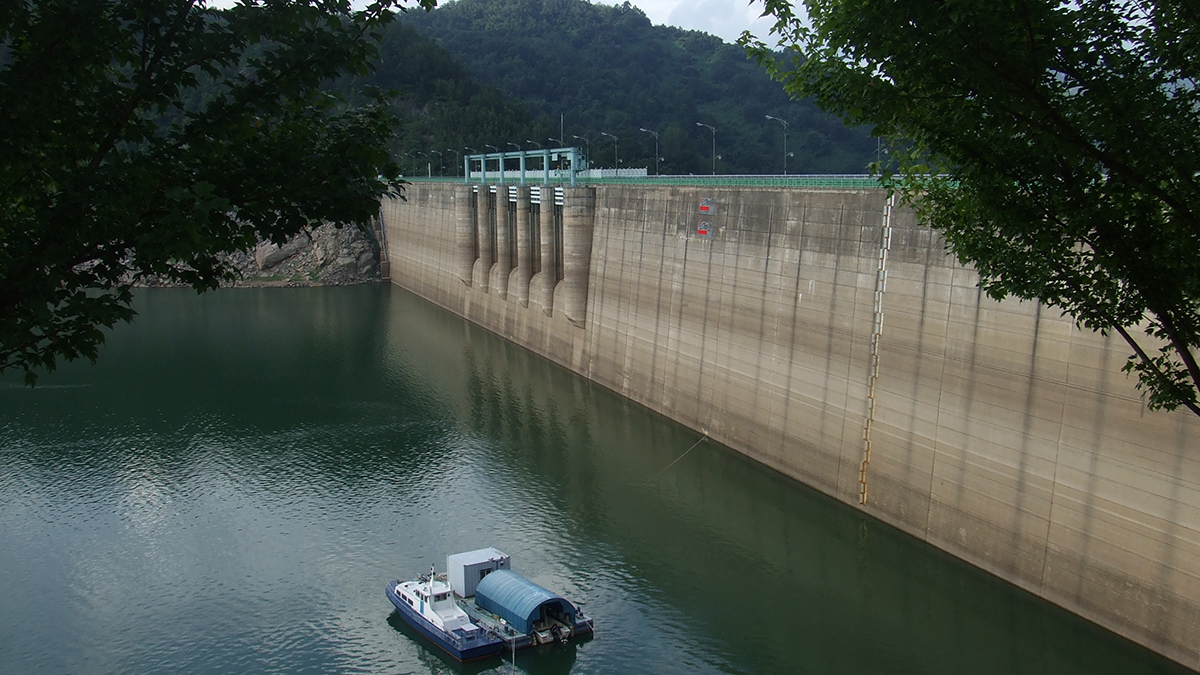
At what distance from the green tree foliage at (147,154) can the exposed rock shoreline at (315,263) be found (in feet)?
230

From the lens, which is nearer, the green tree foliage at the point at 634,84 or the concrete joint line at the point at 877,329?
the concrete joint line at the point at 877,329

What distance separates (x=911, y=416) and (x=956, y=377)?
5.82ft

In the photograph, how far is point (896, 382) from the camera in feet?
77.5

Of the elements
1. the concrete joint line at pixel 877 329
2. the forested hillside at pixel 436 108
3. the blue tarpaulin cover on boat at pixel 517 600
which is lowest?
the blue tarpaulin cover on boat at pixel 517 600

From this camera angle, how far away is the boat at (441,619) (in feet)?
60.8

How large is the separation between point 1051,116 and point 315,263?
76.0 m

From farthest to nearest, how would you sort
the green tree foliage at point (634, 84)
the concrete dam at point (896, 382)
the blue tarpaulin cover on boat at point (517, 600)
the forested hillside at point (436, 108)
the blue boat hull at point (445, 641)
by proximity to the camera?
the green tree foliage at point (634, 84)
the forested hillside at point (436, 108)
the blue tarpaulin cover on boat at point (517, 600)
the blue boat hull at point (445, 641)
the concrete dam at point (896, 382)

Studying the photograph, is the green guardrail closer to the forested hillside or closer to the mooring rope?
the mooring rope

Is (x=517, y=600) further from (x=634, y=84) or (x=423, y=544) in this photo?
(x=634, y=84)

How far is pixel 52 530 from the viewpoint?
2428cm

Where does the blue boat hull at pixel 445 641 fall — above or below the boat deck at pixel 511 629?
below

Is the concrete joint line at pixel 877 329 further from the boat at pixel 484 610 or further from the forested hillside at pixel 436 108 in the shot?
the forested hillside at pixel 436 108

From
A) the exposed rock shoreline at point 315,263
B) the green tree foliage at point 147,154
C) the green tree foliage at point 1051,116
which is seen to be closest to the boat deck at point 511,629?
the green tree foliage at point 147,154

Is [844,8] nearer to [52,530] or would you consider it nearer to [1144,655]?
[1144,655]
